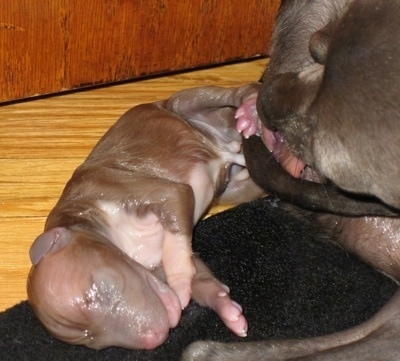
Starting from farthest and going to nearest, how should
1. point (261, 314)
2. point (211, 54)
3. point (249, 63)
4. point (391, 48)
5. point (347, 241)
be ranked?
point (249, 63)
point (211, 54)
point (347, 241)
point (261, 314)
point (391, 48)

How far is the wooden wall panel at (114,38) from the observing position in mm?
3000

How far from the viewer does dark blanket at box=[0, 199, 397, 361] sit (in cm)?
233

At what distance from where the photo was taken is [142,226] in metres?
2.50

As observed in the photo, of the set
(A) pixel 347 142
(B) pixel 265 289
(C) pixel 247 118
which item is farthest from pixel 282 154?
(A) pixel 347 142

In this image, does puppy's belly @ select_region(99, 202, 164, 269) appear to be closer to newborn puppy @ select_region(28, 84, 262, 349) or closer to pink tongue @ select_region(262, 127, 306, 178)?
newborn puppy @ select_region(28, 84, 262, 349)

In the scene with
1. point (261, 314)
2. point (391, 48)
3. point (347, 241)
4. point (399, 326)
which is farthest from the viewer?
point (347, 241)

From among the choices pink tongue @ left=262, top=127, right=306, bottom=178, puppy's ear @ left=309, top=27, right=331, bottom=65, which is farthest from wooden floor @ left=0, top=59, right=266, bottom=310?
puppy's ear @ left=309, top=27, right=331, bottom=65

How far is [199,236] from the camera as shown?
8.73ft

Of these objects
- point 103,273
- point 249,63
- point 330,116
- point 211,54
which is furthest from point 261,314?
point 249,63

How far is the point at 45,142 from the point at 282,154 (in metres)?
0.89

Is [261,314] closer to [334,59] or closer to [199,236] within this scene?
[199,236]

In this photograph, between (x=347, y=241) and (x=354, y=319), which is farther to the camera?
(x=347, y=241)

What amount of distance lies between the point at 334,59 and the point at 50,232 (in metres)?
0.73

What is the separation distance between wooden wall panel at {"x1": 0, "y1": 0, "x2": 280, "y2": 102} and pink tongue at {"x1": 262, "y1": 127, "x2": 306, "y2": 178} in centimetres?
80
